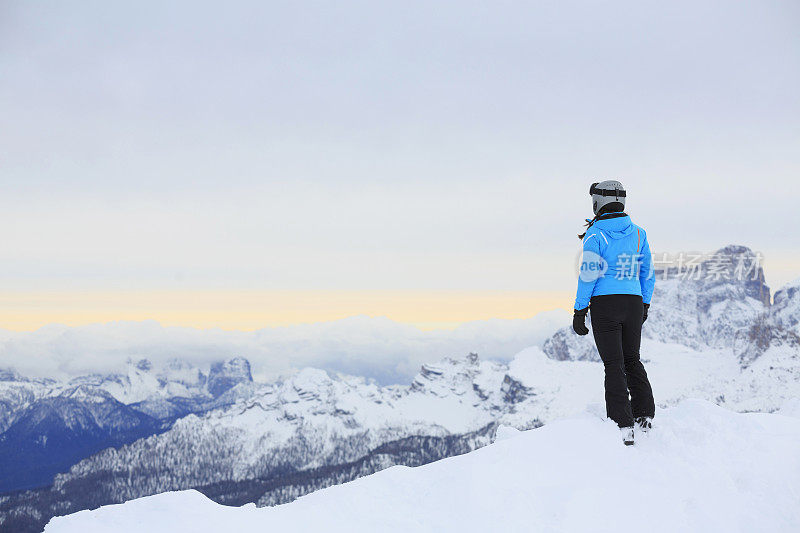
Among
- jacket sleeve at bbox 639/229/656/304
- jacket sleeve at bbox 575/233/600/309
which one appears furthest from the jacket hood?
jacket sleeve at bbox 639/229/656/304

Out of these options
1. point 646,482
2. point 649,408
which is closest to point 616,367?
point 649,408

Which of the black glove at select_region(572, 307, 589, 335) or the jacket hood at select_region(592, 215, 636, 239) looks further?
the jacket hood at select_region(592, 215, 636, 239)

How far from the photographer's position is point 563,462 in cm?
935

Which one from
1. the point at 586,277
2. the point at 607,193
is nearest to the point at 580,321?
the point at 586,277

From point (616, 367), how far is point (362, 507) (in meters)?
5.13

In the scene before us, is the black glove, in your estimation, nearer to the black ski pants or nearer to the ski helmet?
the black ski pants

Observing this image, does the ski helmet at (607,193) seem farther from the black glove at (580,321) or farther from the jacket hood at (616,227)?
the black glove at (580,321)

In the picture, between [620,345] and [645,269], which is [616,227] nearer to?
[645,269]

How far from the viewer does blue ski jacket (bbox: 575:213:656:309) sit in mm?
10445

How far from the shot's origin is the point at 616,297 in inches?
410

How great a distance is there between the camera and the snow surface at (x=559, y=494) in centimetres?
821

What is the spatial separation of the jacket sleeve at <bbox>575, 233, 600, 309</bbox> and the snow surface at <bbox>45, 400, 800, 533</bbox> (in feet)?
7.29

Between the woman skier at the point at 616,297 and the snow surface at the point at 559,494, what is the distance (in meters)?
0.67

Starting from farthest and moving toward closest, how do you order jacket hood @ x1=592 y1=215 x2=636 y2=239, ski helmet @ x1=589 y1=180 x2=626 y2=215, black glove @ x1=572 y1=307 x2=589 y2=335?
ski helmet @ x1=589 y1=180 x2=626 y2=215 → jacket hood @ x1=592 y1=215 x2=636 y2=239 → black glove @ x1=572 y1=307 x2=589 y2=335
